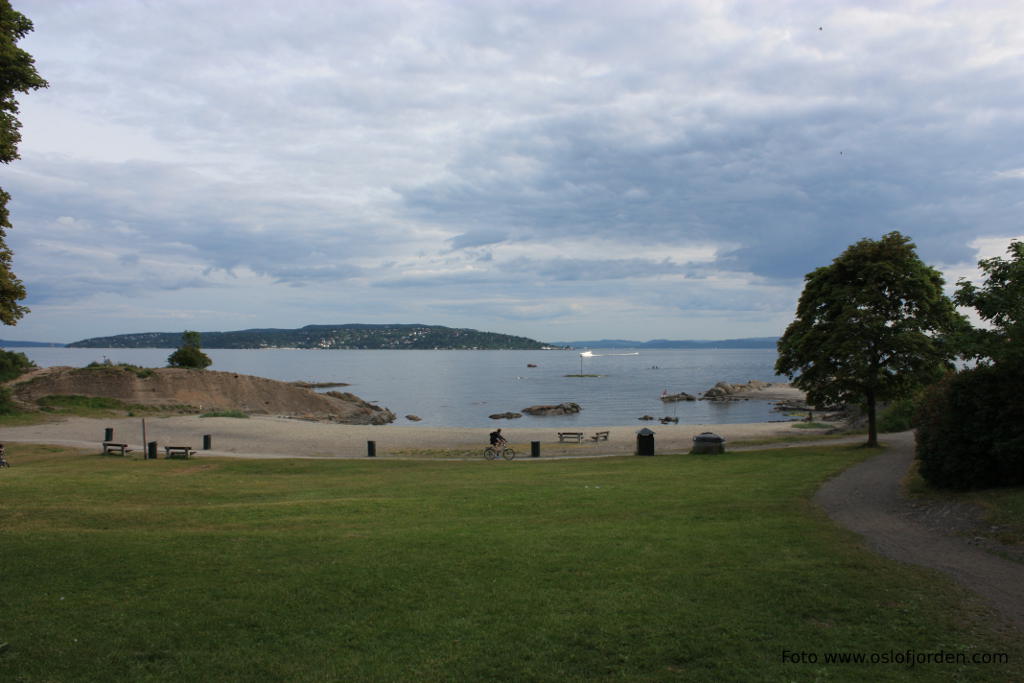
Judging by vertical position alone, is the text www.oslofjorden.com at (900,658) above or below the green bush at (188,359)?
below

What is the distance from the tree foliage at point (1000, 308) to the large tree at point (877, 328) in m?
12.0

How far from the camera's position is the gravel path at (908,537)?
851 centimetres

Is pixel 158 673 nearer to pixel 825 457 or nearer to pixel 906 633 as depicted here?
pixel 906 633

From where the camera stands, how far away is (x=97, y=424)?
42.4 meters

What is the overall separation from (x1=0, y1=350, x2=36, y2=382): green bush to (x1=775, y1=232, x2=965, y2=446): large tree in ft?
222

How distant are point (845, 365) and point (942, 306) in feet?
15.4

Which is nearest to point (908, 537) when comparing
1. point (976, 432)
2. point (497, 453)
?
point (976, 432)

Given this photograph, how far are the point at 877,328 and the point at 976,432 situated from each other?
41.6 ft

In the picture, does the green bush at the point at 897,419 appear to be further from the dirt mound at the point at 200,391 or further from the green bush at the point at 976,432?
the dirt mound at the point at 200,391

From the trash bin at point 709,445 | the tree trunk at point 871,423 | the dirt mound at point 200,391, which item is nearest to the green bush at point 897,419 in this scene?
the tree trunk at point 871,423

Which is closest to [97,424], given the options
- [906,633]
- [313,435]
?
[313,435]

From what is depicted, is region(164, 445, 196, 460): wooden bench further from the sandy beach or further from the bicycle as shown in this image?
the bicycle

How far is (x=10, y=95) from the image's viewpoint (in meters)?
13.1

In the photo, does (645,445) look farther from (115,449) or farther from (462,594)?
(115,449)
